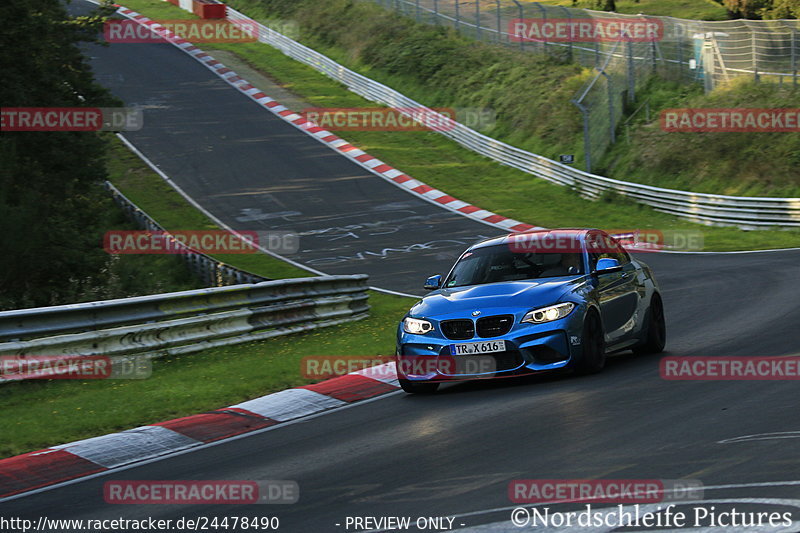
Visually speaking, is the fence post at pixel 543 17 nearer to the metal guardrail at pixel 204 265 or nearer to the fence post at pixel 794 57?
the fence post at pixel 794 57

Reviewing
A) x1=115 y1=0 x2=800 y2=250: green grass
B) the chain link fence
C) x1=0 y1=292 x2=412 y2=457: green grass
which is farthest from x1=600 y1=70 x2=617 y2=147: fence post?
x1=0 y1=292 x2=412 y2=457: green grass

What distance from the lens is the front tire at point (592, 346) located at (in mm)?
10445

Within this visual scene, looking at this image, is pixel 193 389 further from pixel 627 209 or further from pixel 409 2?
pixel 409 2

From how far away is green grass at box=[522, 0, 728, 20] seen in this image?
5696 cm

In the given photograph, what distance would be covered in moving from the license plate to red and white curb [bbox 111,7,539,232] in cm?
1863

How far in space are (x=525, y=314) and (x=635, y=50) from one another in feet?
96.6

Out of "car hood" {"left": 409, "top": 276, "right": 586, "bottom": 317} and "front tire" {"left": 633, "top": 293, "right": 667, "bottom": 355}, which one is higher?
"car hood" {"left": 409, "top": 276, "right": 586, "bottom": 317}

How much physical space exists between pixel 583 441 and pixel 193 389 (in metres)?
4.97

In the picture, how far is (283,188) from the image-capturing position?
34.7 m

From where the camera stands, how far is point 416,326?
1070 centimetres

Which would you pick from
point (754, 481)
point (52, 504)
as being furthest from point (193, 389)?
point (754, 481)

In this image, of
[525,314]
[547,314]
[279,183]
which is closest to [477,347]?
[525,314]

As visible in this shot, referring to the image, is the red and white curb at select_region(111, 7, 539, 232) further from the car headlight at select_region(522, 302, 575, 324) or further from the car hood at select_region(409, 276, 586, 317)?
the car headlight at select_region(522, 302, 575, 324)

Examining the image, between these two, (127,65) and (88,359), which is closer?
(88,359)
